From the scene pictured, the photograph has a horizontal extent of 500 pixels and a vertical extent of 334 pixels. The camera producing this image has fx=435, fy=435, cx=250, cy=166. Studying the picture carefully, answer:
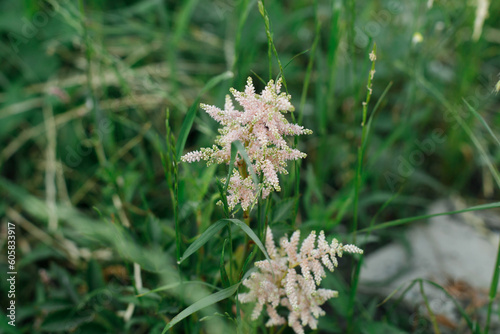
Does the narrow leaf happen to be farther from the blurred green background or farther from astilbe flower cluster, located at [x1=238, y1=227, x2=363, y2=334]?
the blurred green background

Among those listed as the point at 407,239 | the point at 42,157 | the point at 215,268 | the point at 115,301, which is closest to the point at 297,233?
the point at 215,268

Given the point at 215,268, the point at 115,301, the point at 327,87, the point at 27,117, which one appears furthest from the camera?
the point at 27,117

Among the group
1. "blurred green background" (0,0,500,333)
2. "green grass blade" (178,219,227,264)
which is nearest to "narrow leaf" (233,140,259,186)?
"green grass blade" (178,219,227,264)

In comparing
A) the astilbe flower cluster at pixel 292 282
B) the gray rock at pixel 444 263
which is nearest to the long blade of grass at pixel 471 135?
the gray rock at pixel 444 263

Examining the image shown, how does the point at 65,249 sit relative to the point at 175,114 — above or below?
below

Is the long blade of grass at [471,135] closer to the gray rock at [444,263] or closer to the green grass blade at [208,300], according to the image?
the gray rock at [444,263]

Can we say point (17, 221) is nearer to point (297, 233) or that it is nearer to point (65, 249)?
point (65, 249)
